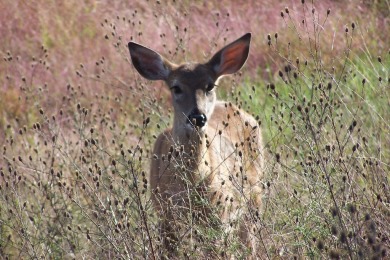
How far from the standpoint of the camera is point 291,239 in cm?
586

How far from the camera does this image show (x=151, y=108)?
7605 mm

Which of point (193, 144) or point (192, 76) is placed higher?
point (192, 76)

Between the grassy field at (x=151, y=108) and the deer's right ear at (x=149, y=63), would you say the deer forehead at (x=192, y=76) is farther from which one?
the grassy field at (x=151, y=108)

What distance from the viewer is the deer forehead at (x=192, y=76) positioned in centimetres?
744

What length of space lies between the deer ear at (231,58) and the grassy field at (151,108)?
0.23 meters

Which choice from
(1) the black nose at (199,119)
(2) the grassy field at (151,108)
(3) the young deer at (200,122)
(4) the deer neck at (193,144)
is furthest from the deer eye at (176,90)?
(1) the black nose at (199,119)

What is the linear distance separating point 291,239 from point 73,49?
734cm

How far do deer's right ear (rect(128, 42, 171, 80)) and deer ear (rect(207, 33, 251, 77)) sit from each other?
354 millimetres

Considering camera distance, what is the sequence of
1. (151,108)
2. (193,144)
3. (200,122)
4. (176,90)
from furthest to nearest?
(151,108) → (176,90) → (193,144) → (200,122)

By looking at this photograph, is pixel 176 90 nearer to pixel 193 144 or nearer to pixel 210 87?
pixel 210 87

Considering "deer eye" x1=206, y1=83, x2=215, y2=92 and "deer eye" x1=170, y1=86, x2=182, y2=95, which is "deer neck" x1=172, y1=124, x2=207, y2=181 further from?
"deer eye" x1=206, y1=83, x2=215, y2=92

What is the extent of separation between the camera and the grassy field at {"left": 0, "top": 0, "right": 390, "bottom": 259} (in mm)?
5703

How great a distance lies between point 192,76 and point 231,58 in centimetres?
37

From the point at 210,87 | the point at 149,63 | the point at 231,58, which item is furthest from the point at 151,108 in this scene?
the point at 231,58
